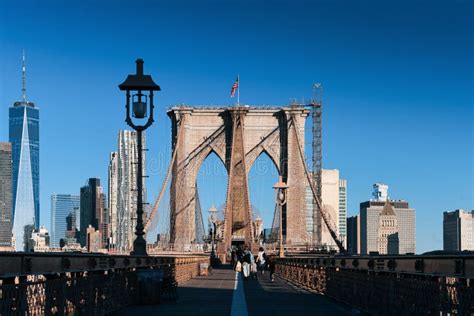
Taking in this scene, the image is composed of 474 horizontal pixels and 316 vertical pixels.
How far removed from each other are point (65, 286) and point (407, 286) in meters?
4.89

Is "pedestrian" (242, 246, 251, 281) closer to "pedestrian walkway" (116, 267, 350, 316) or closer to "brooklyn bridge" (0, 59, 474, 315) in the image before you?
"brooklyn bridge" (0, 59, 474, 315)

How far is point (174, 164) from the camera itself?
120688 mm

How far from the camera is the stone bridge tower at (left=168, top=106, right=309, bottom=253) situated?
117 metres

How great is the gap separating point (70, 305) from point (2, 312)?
3.71m

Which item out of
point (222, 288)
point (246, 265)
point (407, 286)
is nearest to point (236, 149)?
point (246, 265)

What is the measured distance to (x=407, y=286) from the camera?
13836mm

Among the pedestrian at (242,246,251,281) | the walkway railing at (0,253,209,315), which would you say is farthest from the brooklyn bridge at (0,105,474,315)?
the pedestrian at (242,246,251,281)

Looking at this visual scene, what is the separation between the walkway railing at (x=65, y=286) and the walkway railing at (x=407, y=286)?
13.7 ft

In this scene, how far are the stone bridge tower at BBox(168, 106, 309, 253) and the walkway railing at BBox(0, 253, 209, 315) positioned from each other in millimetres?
91790

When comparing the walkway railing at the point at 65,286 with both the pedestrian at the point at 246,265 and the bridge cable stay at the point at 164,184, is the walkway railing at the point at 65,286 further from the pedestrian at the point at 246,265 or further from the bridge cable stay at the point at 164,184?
the bridge cable stay at the point at 164,184

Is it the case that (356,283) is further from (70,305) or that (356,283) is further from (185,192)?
(185,192)

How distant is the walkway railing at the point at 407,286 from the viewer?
1142 centimetres

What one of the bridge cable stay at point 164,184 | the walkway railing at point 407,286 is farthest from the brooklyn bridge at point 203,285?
the bridge cable stay at point 164,184

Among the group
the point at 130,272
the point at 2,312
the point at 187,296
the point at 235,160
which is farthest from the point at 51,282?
the point at 235,160
